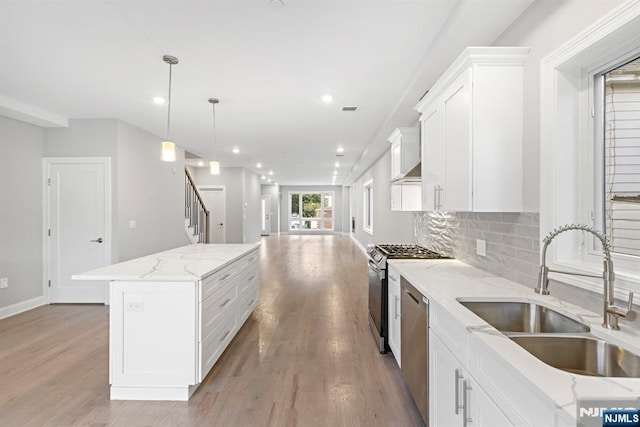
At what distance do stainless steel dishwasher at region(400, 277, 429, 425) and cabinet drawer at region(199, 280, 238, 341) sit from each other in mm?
1507

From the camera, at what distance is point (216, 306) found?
2750mm

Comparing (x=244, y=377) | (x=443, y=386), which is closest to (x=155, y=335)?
(x=244, y=377)

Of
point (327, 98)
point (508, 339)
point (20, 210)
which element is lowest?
point (508, 339)

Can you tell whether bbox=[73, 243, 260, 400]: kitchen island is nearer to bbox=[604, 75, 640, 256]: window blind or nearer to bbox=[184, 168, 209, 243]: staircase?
bbox=[604, 75, 640, 256]: window blind

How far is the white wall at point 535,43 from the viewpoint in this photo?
1.67 meters

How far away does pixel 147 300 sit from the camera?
7.76 ft

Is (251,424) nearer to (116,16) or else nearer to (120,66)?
(116,16)

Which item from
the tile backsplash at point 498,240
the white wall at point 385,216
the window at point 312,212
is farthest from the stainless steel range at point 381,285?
the window at point 312,212

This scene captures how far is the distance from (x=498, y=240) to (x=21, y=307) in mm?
5874

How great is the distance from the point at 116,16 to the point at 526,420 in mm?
3156

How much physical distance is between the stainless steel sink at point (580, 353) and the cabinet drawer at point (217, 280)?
203 cm

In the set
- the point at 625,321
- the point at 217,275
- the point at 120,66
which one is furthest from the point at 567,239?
the point at 120,66

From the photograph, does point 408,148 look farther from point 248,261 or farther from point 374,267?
point 248,261

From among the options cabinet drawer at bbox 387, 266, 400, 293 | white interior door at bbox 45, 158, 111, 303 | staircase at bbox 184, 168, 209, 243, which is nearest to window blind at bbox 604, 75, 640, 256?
cabinet drawer at bbox 387, 266, 400, 293
